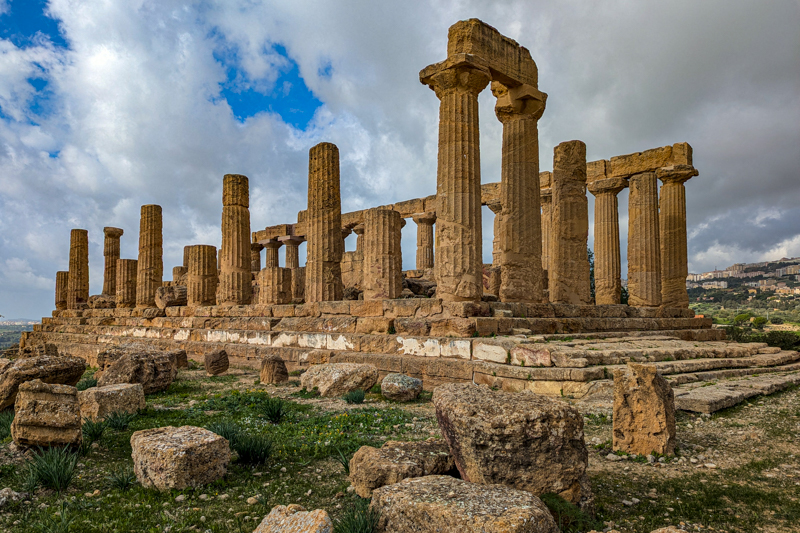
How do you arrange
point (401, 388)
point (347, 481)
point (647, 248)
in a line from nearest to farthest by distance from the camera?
point (347, 481) < point (401, 388) < point (647, 248)

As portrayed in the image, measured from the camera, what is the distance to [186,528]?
10.2 ft

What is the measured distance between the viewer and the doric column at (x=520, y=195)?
450 inches

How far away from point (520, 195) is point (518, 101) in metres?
2.14

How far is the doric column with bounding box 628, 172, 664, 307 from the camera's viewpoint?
53.4ft

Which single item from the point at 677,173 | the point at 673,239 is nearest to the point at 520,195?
the point at 677,173

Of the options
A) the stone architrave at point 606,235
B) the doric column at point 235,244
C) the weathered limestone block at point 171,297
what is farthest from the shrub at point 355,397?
the weathered limestone block at point 171,297

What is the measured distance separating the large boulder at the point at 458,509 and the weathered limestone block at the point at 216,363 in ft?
29.1

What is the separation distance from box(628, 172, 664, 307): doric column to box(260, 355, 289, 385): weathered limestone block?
12096 mm

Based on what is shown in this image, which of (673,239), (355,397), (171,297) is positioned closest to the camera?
(355,397)

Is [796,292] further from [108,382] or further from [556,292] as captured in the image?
[108,382]

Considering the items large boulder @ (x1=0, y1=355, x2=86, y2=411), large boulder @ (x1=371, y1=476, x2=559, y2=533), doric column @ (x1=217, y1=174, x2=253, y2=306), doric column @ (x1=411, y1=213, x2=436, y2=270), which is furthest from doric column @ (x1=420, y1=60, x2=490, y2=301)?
doric column @ (x1=411, y1=213, x2=436, y2=270)

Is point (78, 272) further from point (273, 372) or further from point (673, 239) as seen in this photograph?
point (673, 239)

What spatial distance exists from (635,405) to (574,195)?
9.94 meters

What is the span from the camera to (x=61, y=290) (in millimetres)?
26969
